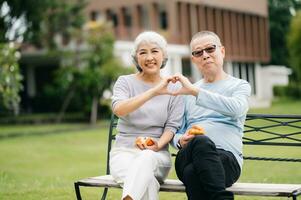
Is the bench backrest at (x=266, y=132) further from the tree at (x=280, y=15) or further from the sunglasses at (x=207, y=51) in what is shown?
the tree at (x=280, y=15)

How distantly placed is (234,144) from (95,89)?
25.2 m

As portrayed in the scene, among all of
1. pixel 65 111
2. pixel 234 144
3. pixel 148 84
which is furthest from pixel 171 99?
pixel 65 111

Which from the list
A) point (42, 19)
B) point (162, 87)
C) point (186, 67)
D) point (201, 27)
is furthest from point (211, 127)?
point (201, 27)

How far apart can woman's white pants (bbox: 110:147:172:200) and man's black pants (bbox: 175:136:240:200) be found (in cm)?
21

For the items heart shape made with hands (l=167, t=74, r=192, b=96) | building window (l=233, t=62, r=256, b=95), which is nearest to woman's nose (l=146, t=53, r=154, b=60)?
heart shape made with hands (l=167, t=74, r=192, b=96)

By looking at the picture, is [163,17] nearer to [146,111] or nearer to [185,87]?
[146,111]

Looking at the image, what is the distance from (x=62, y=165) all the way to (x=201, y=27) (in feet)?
95.3

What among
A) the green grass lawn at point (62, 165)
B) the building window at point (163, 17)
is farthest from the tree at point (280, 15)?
the green grass lawn at point (62, 165)

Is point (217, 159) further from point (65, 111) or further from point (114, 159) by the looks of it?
point (65, 111)

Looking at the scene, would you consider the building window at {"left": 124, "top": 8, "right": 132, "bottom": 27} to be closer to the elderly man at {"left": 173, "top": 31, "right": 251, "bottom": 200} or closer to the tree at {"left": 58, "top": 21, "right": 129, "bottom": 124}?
the tree at {"left": 58, "top": 21, "right": 129, "bottom": 124}

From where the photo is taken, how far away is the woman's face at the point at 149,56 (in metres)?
5.24

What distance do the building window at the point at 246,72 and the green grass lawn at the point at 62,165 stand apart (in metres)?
19.7

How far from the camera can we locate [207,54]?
5094 mm

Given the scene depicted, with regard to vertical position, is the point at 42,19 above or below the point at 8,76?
above
